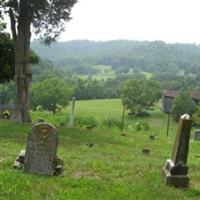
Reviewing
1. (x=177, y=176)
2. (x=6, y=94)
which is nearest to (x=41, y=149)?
(x=177, y=176)

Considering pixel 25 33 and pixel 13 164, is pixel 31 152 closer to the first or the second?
pixel 13 164

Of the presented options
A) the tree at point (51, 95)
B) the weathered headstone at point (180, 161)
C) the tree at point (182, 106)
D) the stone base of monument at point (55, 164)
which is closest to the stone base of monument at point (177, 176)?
the weathered headstone at point (180, 161)

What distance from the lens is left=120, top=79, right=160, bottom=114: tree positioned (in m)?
92.8

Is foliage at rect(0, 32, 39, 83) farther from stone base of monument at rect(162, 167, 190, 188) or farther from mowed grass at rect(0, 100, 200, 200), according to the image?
stone base of monument at rect(162, 167, 190, 188)

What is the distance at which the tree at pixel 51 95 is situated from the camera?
309ft

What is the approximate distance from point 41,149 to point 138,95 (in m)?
82.3

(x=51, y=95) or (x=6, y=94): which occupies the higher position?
(x=51, y=95)

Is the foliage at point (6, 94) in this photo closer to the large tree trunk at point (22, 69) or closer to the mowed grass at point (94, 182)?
the large tree trunk at point (22, 69)

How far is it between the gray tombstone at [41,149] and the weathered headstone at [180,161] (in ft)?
8.63

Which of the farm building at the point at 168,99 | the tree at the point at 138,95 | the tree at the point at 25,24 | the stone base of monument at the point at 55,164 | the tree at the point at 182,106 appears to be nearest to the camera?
the stone base of monument at the point at 55,164

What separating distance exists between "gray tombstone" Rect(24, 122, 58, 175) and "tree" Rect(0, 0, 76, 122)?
15.3 metres

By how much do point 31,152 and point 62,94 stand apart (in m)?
83.2

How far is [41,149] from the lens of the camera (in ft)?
38.4

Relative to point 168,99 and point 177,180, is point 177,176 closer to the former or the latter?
point 177,180
